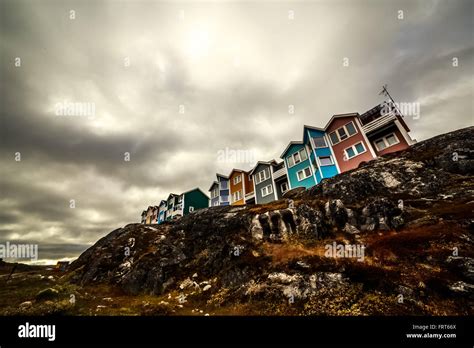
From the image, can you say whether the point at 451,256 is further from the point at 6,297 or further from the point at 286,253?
the point at 6,297

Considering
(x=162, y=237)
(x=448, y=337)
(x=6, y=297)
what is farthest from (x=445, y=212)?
(x=6, y=297)

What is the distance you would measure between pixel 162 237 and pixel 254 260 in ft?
52.3

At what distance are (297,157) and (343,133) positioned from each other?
9.38 metres

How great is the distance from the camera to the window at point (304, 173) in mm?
37247

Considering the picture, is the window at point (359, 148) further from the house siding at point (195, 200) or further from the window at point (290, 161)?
the house siding at point (195, 200)

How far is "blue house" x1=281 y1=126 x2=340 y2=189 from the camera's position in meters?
34.6

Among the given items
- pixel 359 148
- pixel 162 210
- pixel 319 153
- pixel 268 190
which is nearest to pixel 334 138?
pixel 319 153

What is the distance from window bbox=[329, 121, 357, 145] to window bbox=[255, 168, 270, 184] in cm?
1556

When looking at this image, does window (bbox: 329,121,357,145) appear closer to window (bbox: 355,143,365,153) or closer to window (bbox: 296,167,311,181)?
window (bbox: 355,143,365,153)

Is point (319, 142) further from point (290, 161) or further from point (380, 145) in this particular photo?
point (380, 145)

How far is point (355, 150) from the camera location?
32438 mm

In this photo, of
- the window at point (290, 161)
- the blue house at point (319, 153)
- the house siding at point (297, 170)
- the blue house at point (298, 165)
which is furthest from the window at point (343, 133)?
the window at point (290, 161)

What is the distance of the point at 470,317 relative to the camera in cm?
873

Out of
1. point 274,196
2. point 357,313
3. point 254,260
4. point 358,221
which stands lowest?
point 357,313
